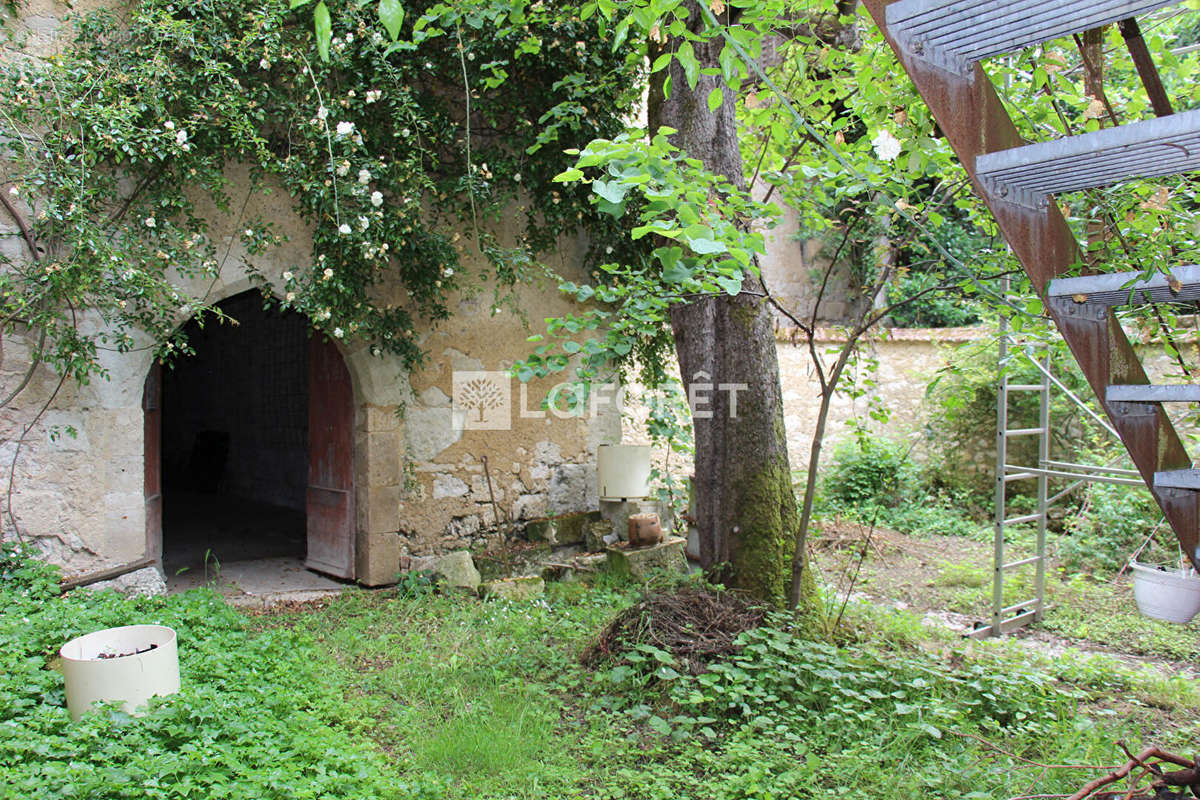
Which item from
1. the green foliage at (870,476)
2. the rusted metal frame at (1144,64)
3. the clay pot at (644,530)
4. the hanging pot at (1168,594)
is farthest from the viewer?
the green foliage at (870,476)

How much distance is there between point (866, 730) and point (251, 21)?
16.3ft

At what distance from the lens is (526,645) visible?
14.4 ft

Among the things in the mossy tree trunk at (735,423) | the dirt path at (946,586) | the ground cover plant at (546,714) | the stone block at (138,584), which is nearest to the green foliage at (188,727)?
the ground cover plant at (546,714)

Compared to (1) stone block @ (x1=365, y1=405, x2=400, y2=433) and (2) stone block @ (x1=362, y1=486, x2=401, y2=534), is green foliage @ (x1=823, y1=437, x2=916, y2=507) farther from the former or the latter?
(1) stone block @ (x1=365, y1=405, x2=400, y2=433)

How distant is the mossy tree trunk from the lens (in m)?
4.45

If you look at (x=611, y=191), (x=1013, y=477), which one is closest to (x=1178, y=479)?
(x=611, y=191)

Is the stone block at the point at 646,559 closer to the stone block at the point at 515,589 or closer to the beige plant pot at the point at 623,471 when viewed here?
the beige plant pot at the point at 623,471

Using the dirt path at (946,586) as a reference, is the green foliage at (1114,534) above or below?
above

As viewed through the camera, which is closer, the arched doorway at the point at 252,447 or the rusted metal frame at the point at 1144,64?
the rusted metal frame at the point at 1144,64

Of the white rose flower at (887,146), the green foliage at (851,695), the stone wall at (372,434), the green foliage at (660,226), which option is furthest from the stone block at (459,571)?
the white rose flower at (887,146)

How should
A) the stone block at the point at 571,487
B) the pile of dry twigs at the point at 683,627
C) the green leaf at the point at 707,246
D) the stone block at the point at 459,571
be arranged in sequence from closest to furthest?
the green leaf at the point at 707,246
the pile of dry twigs at the point at 683,627
the stone block at the point at 459,571
the stone block at the point at 571,487

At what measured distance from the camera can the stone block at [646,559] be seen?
595 centimetres

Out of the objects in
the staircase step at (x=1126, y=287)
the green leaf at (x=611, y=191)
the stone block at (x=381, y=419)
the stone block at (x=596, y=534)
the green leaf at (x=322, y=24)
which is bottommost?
the stone block at (x=596, y=534)

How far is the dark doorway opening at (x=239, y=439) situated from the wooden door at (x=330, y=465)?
0.72m
